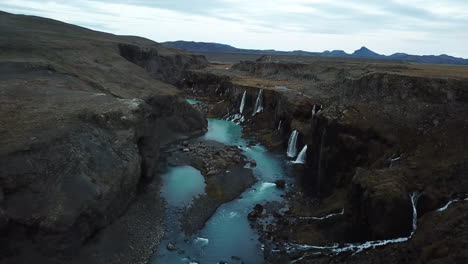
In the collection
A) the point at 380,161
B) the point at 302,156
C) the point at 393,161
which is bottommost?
the point at 302,156

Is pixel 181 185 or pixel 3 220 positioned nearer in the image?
pixel 3 220

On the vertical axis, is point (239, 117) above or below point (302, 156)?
below

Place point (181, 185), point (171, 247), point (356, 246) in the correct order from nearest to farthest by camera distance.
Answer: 1. point (356, 246)
2. point (171, 247)
3. point (181, 185)

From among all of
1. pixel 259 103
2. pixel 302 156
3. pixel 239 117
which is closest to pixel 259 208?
pixel 302 156

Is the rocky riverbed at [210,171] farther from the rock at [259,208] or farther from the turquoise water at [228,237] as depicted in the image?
the rock at [259,208]

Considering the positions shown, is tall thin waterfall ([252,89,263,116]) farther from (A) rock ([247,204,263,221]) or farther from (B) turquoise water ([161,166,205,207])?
(A) rock ([247,204,263,221])

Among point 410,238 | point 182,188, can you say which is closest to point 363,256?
point 410,238

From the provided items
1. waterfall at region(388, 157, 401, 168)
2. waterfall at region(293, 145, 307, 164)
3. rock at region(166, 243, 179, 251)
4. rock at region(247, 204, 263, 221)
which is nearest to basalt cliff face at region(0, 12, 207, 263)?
rock at region(166, 243, 179, 251)

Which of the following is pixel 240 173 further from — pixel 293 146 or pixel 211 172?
pixel 293 146

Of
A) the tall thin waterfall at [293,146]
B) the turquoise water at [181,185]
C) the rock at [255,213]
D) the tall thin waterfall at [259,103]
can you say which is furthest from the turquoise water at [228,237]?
the tall thin waterfall at [259,103]
